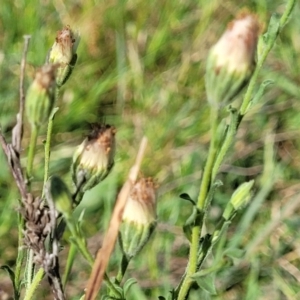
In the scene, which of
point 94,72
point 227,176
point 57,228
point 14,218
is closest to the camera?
point 57,228

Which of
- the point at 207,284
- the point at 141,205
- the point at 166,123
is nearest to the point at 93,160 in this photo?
the point at 141,205

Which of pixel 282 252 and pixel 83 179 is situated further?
pixel 282 252

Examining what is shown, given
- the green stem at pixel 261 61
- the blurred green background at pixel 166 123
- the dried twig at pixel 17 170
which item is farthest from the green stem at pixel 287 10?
the blurred green background at pixel 166 123

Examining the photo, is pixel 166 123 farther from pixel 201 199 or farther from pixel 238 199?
pixel 201 199

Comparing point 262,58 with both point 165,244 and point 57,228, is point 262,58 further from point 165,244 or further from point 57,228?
point 165,244

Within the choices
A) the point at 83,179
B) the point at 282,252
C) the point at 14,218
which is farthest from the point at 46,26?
the point at 83,179
